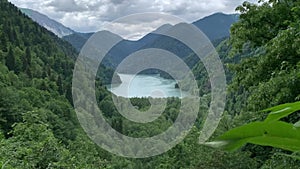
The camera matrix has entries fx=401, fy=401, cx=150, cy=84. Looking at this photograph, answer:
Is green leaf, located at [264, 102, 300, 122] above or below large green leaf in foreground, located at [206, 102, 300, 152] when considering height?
above

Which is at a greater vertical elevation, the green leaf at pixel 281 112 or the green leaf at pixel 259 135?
the green leaf at pixel 281 112

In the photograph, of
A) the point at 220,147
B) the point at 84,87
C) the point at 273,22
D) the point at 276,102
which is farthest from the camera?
the point at 84,87

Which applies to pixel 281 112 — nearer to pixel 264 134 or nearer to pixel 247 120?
pixel 264 134

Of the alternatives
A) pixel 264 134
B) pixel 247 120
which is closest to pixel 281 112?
pixel 264 134

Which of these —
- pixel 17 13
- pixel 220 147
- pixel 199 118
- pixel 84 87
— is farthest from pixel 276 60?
pixel 17 13

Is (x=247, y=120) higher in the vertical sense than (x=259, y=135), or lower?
lower

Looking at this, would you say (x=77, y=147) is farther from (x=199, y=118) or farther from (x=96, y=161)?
(x=199, y=118)

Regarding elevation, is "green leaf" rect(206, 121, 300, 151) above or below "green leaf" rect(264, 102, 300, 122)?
below

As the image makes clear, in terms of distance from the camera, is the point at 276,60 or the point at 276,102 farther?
the point at 276,60

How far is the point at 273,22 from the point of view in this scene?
1000cm

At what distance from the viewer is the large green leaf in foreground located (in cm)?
31

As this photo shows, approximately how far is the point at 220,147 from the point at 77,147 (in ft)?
109

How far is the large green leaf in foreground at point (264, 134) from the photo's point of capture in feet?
1.01

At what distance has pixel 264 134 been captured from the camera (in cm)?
31
